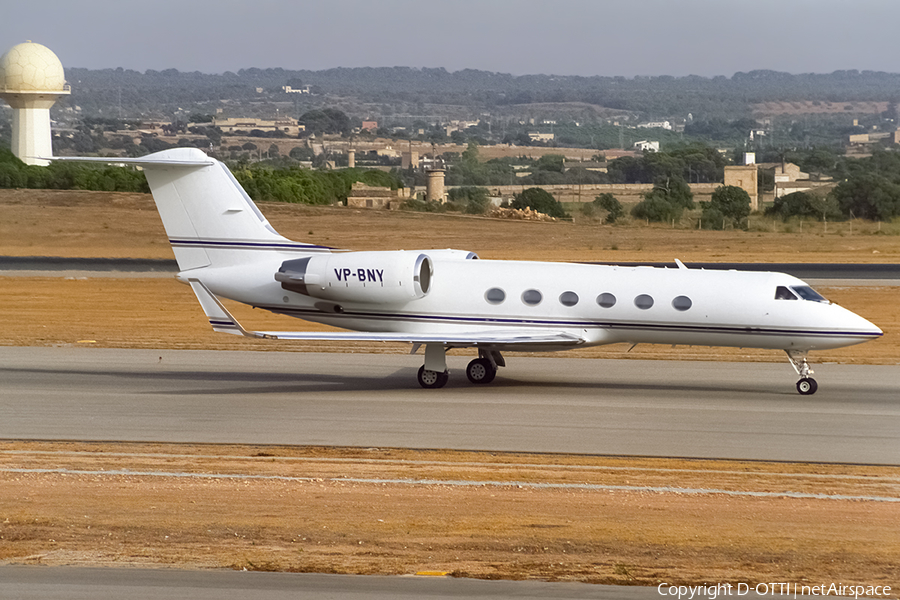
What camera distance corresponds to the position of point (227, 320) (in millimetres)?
21578

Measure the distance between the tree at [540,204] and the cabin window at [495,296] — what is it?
6368cm

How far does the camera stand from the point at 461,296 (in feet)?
76.9

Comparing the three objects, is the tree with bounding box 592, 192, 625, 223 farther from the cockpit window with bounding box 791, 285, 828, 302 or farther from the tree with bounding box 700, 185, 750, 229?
the cockpit window with bounding box 791, 285, 828, 302

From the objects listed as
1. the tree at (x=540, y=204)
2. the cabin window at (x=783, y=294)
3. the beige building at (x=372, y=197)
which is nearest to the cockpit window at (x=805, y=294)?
the cabin window at (x=783, y=294)

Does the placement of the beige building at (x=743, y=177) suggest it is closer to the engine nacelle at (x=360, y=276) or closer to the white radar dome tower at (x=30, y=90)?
the white radar dome tower at (x=30, y=90)

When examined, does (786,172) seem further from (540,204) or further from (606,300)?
(606,300)

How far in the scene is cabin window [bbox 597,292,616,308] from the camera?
22719 mm

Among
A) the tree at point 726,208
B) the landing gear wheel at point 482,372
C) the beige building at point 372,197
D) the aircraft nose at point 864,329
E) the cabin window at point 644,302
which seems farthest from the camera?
the beige building at point 372,197

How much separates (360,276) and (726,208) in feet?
216

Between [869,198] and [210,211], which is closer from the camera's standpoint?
[210,211]

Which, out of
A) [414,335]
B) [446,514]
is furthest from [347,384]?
[446,514]

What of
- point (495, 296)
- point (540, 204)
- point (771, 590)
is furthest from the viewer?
point (540, 204)

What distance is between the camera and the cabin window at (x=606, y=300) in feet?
74.5

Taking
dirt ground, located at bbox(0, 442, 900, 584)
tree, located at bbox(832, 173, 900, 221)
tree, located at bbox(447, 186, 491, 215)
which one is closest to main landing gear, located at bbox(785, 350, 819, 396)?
dirt ground, located at bbox(0, 442, 900, 584)
